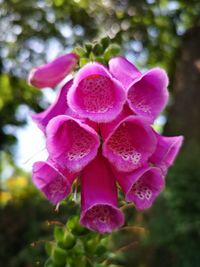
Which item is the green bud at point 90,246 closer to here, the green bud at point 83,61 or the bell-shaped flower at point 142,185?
the bell-shaped flower at point 142,185

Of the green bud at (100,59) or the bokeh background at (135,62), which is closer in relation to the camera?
the green bud at (100,59)

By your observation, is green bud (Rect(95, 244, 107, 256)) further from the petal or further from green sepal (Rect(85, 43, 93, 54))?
green sepal (Rect(85, 43, 93, 54))

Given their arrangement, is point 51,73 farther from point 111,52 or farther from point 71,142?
point 71,142

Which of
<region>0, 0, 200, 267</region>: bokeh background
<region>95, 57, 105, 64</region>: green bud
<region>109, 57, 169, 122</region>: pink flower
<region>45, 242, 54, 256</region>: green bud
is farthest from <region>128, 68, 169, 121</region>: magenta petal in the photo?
<region>0, 0, 200, 267</region>: bokeh background

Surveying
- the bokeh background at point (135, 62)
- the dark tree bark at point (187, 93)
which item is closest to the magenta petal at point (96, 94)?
the bokeh background at point (135, 62)

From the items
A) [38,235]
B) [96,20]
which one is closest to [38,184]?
[96,20]

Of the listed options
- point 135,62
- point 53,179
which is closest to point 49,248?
point 53,179

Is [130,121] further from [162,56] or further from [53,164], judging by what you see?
[162,56]
